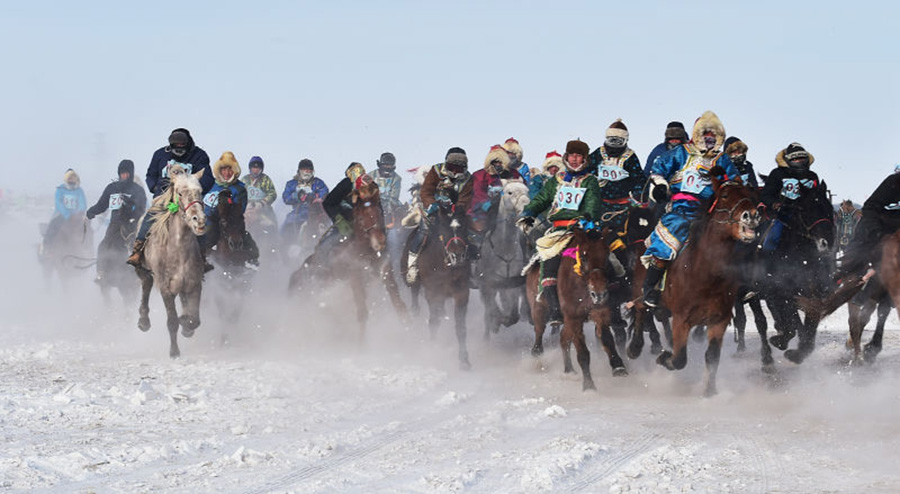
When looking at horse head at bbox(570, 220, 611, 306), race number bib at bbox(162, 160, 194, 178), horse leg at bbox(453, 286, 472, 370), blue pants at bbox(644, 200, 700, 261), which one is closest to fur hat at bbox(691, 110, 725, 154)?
blue pants at bbox(644, 200, 700, 261)

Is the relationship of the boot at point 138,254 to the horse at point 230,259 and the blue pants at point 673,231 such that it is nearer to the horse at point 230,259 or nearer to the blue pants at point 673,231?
the horse at point 230,259

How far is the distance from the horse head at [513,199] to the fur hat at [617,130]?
10.0 feet

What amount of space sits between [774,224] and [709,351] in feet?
9.44

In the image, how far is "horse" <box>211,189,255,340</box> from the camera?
54.1 ft

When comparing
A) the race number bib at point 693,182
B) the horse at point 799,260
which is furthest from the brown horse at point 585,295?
the horse at point 799,260

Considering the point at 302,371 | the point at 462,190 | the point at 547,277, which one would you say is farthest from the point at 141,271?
the point at 547,277

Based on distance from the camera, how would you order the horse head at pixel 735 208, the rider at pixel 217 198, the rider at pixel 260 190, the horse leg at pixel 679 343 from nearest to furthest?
the horse head at pixel 735 208 → the horse leg at pixel 679 343 → the rider at pixel 217 198 → the rider at pixel 260 190

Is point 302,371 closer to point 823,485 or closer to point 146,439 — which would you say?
point 146,439

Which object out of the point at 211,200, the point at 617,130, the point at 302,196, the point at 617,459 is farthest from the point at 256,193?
the point at 617,459

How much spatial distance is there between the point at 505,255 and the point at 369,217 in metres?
2.39

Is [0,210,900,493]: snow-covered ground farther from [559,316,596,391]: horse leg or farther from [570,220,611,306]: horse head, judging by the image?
[570,220,611,306]: horse head

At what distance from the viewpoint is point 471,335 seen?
693 inches

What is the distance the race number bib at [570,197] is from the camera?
41.7ft

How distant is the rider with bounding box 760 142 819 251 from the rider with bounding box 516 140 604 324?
98.9 inches
